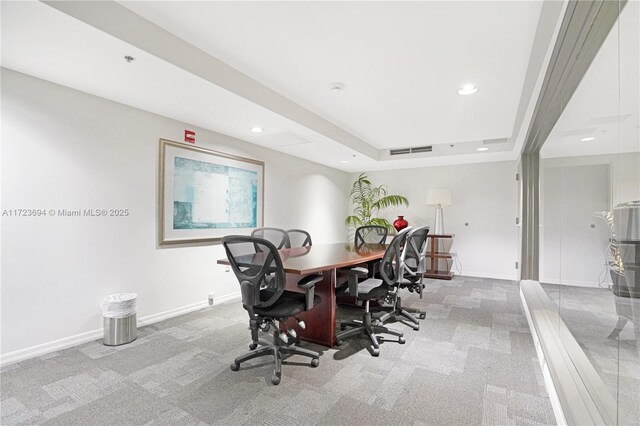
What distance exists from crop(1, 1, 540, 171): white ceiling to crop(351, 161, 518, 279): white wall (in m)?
2.36

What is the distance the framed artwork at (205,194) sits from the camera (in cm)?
351

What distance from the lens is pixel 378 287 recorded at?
2.80m

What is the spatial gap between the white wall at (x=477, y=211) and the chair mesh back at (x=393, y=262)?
3994 millimetres

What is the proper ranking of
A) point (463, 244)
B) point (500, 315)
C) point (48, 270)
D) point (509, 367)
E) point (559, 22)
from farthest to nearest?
1. point (463, 244)
2. point (500, 315)
3. point (48, 270)
4. point (509, 367)
5. point (559, 22)

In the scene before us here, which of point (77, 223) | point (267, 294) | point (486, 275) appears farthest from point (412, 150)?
point (77, 223)

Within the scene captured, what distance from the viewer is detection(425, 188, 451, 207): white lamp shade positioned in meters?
5.92

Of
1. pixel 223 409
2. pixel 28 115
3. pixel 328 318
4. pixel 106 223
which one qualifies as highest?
pixel 28 115

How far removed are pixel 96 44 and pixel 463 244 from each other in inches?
250

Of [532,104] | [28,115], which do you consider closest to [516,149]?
[532,104]

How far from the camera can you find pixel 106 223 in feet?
9.80

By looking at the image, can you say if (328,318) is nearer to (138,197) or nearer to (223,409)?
(223,409)

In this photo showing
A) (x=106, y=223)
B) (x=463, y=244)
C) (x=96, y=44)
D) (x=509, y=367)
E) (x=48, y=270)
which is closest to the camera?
(x=96, y=44)

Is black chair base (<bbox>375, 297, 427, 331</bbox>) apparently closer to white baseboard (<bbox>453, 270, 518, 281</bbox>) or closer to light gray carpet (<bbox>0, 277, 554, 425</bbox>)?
light gray carpet (<bbox>0, 277, 554, 425</bbox>)

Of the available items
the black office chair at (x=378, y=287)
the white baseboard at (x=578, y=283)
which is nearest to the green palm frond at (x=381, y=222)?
the black office chair at (x=378, y=287)
